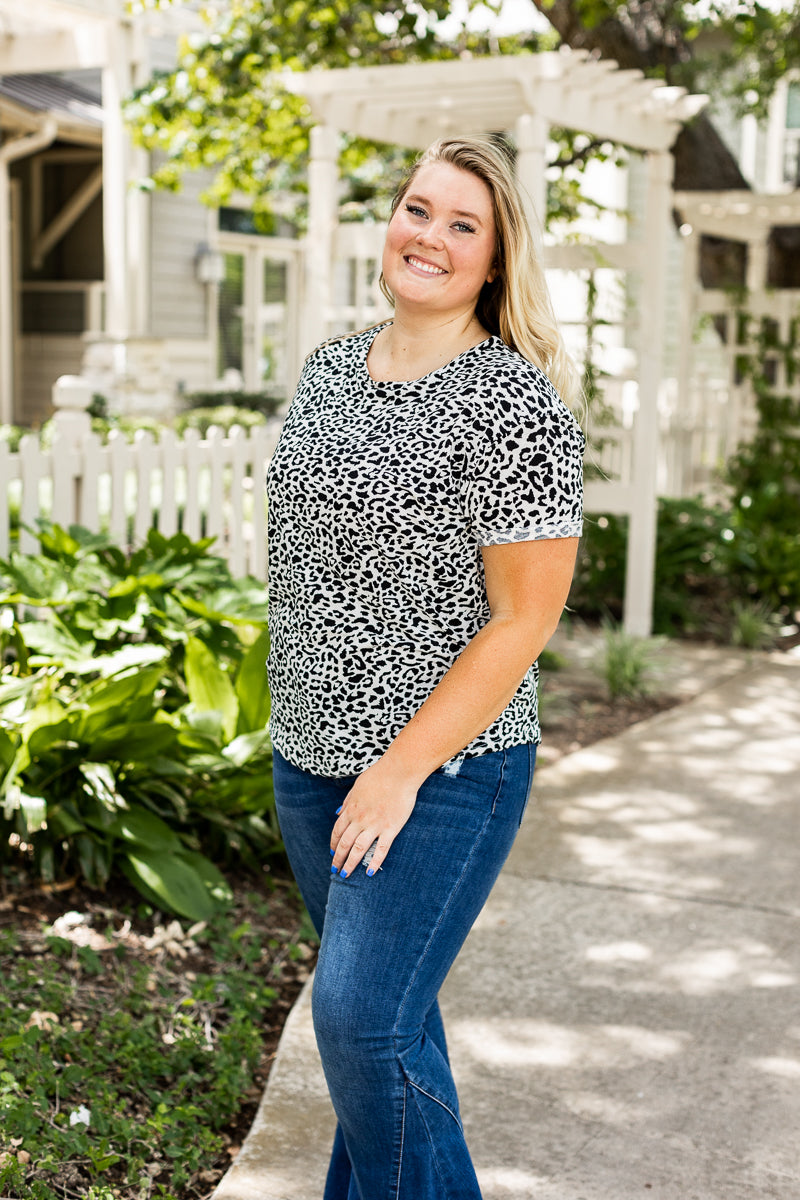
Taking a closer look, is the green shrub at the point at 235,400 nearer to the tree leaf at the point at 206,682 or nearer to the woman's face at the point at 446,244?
the tree leaf at the point at 206,682

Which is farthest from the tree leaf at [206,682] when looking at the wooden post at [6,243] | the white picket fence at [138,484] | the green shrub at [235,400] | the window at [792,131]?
the window at [792,131]

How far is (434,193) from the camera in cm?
207

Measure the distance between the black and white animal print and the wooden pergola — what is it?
460cm

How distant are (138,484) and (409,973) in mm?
4200

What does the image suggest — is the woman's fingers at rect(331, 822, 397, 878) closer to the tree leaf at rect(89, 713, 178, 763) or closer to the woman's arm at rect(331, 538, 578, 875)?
the woman's arm at rect(331, 538, 578, 875)

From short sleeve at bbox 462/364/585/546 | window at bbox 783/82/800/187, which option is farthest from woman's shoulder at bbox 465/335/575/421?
window at bbox 783/82/800/187

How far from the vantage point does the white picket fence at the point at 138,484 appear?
206 inches

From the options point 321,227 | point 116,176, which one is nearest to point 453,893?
point 321,227

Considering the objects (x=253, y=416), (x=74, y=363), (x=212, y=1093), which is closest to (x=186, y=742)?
(x=212, y=1093)

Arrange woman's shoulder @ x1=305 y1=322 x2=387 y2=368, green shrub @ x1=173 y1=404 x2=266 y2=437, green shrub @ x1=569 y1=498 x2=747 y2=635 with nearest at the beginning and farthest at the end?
1. woman's shoulder @ x1=305 y1=322 x2=387 y2=368
2. green shrub @ x1=569 y1=498 x2=747 y2=635
3. green shrub @ x1=173 y1=404 x2=266 y2=437

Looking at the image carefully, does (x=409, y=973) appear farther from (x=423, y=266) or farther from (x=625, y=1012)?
(x=625, y=1012)

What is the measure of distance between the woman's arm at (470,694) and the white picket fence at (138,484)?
304cm

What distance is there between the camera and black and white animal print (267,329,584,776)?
190 centimetres

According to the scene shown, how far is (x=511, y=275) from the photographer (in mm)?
2070
